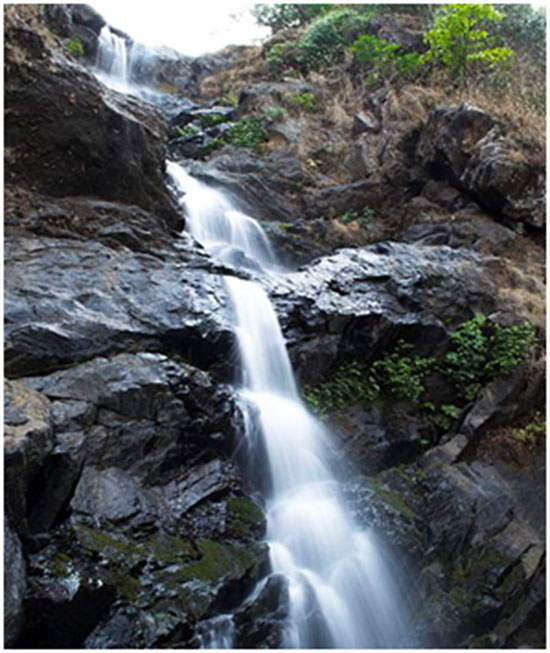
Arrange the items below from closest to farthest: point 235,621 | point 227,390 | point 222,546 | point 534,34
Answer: point 235,621
point 222,546
point 227,390
point 534,34

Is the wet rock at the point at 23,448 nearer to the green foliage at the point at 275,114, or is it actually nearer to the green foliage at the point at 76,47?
the green foliage at the point at 275,114

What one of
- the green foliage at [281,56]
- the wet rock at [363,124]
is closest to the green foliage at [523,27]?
the wet rock at [363,124]

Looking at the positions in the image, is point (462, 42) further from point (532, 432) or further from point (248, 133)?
point (532, 432)

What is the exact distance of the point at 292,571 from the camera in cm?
470

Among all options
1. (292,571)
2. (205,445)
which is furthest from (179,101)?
(292,571)

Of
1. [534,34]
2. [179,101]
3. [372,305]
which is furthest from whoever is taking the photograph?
[179,101]

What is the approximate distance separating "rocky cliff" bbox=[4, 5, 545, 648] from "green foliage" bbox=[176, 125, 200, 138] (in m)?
3.17

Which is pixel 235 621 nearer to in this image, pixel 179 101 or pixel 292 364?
pixel 292 364

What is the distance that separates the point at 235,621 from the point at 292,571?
803 mm

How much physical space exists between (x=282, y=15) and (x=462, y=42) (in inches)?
330

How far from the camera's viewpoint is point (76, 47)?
14281 millimetres

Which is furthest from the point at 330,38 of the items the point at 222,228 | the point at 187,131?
the point at 222,228

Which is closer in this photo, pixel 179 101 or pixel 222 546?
pixel 222 546

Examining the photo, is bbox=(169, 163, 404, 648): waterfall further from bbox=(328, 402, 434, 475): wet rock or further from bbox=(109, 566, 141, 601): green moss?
bbox=(109, 566, 141, 601): green moss
